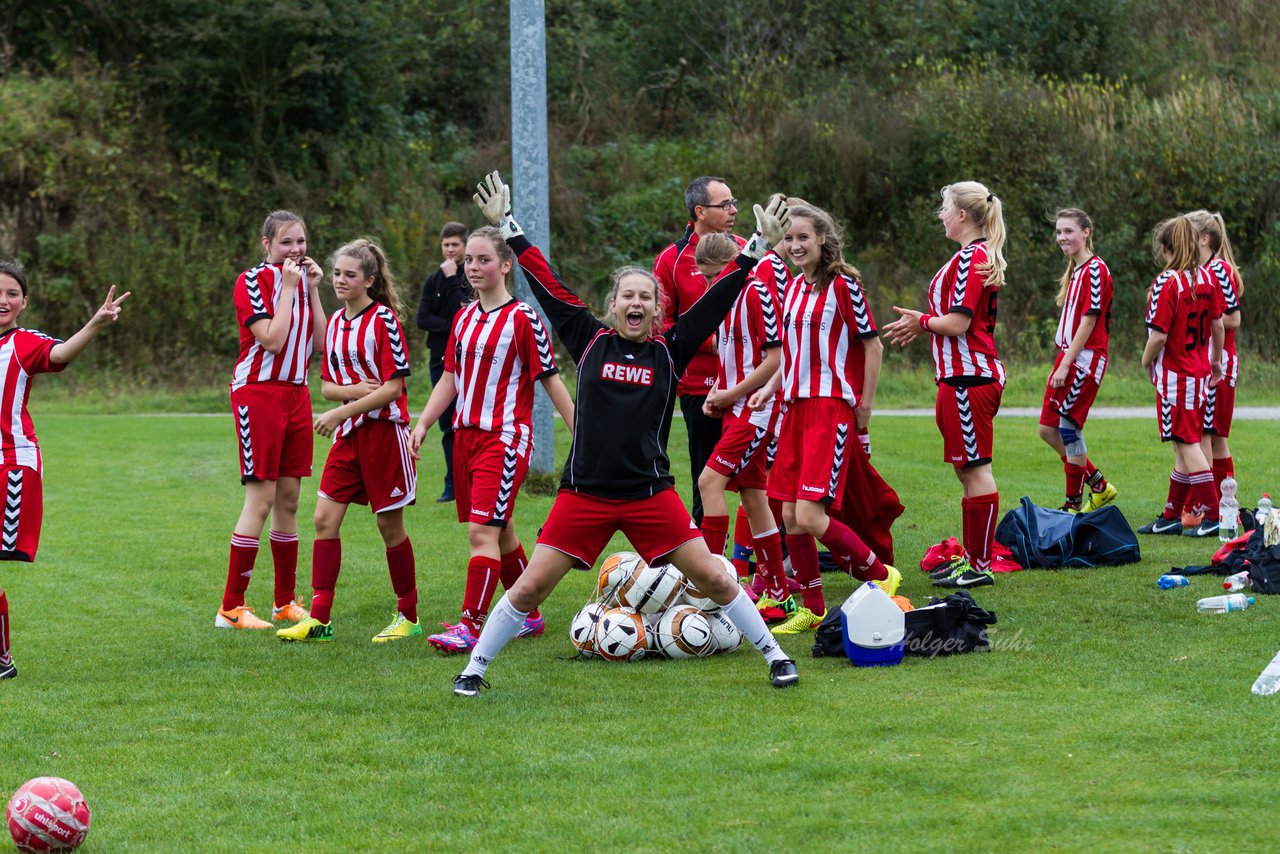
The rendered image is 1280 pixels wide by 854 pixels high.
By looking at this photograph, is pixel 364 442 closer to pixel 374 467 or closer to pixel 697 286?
pixel 374 467

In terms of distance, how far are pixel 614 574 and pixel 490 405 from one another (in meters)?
1.04

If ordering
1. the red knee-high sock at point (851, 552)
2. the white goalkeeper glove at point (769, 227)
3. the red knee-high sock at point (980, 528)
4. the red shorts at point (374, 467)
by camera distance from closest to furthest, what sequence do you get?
the white goalkeeper glove at point (769, 227)
the red shorts at point (374, 467)
the red knee-high sock at point (851, 552)
the red knee-high sock at point (980, 528)

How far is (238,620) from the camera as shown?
791cm

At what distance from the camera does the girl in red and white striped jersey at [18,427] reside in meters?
6.66

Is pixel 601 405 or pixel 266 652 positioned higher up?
pixel 601 405

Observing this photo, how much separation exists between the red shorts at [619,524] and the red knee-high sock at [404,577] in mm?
1755

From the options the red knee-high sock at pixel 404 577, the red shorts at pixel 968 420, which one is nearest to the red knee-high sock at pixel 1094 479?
the red shorts at pixel 968 420

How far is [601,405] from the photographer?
598cm

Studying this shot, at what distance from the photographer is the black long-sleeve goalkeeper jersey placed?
596 centimetres

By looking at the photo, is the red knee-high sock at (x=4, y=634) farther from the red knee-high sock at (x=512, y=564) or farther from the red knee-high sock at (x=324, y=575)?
the red knee-high sock at (x=512, y=564)

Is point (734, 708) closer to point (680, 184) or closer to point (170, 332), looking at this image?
point (170, 332)

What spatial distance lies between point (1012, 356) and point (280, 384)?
17324 mm

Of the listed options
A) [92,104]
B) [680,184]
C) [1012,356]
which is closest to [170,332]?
[92,104]

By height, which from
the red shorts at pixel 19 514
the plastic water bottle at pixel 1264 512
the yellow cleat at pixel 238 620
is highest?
the red shorts at pixel 19 514
